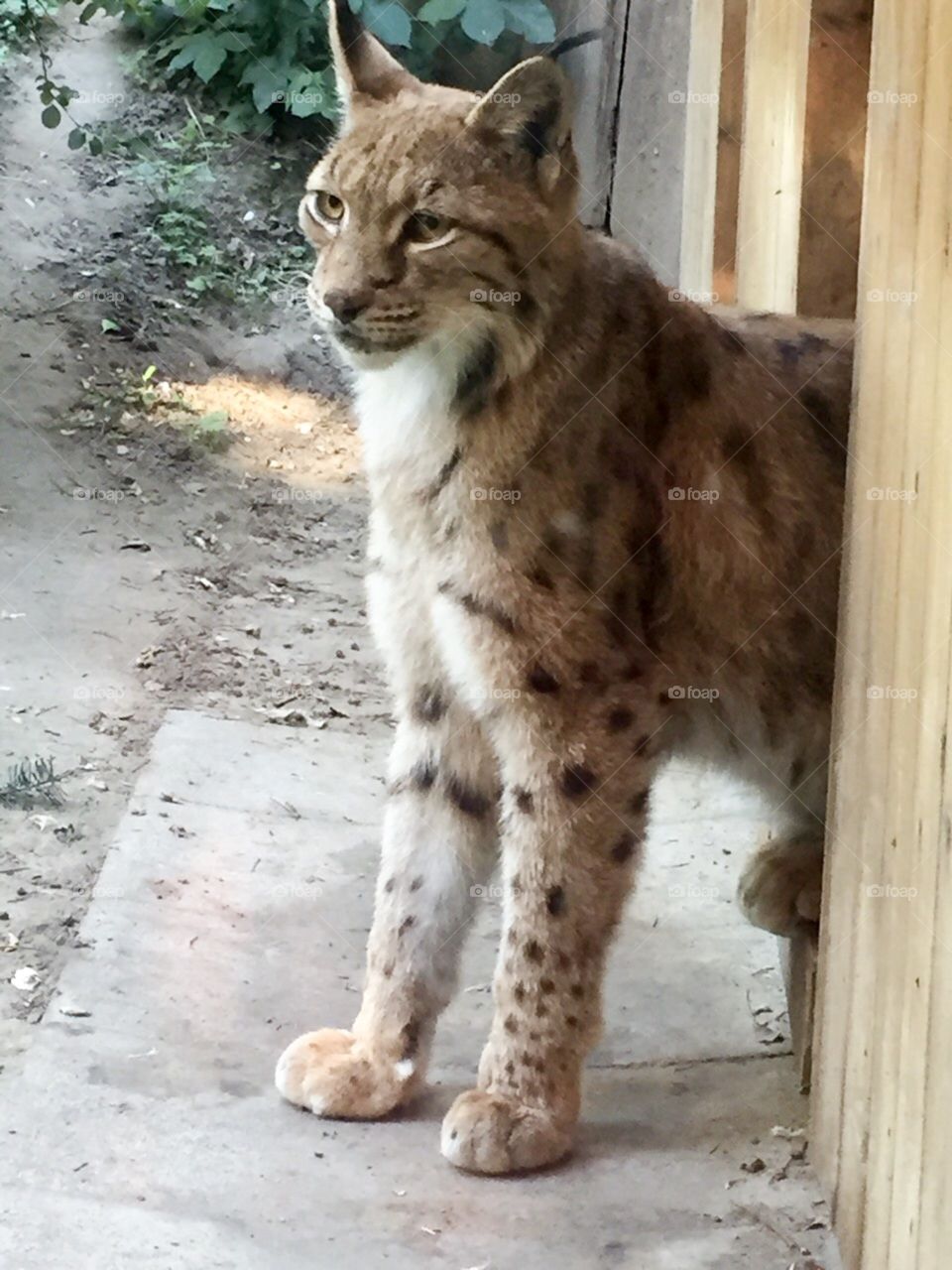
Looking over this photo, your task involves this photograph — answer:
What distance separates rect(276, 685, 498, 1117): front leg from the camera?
351cm

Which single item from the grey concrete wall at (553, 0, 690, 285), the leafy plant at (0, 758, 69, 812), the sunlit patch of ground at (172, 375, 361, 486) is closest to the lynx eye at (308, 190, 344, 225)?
the leafy plant at (0, 758, 69, 812)

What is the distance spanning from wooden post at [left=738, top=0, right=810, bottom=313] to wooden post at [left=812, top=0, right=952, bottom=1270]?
3.74ft

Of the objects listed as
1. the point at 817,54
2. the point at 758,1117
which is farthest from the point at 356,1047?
the point at 817,54

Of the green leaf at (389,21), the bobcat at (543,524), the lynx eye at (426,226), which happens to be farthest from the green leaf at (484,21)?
the lynx eye at (426,226)

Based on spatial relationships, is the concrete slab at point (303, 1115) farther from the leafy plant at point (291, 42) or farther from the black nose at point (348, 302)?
the leafy plant at point (291, 42)

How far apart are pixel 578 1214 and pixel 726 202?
313 cm

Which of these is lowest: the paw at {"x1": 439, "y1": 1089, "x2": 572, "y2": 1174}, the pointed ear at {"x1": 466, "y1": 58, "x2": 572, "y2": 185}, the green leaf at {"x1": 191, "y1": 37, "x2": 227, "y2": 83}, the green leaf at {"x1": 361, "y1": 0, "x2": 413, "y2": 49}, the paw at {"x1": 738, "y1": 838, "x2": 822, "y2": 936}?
the paw at {"x1": 439, "y1": 1089, "x2": 572, "y2": 1174}

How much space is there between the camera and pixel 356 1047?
3557mm

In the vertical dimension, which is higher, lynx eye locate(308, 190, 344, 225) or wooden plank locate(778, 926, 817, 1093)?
lynx eye locate(308, 190, 344, 225)

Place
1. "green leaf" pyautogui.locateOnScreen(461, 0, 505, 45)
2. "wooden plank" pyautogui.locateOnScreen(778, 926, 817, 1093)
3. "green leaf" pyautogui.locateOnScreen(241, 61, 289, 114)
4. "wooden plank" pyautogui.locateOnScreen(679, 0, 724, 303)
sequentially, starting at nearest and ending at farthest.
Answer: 1. "wooden plank" pyautogui.locateOnScreen(778, 926, 817, 1093)
2. "wooden plank" pyautogui.locateOnScreen(679, 0, 724, 303)
3. "green leaf" pyautogui.locateOnScreen(461, 0, 505, 45)
4. "green leaf" pyautogui.locateOnScreen(241, 61, 289, 114)

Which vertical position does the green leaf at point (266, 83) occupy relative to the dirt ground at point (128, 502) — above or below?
above

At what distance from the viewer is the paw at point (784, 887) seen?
3.73 metres

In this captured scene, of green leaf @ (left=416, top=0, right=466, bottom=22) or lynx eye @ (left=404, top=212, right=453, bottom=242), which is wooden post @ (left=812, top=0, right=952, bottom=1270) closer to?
lynx eye @ (left=404, top=212, right=453, bottom=242)

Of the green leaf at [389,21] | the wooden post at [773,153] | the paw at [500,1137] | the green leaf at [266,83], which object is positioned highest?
the wooden post at [773,153]
